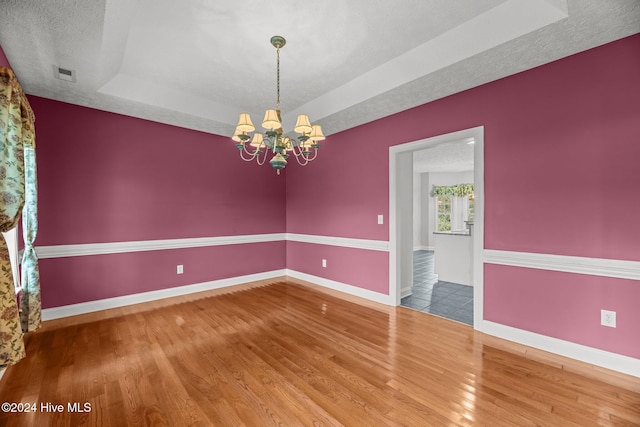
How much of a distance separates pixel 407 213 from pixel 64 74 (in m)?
4.59

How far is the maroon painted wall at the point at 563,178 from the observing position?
2205mm

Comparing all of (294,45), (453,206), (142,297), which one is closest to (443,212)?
(453,206)

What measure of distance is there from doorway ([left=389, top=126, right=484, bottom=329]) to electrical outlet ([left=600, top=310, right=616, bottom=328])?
3.02ft

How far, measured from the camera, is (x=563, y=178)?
2484 mm

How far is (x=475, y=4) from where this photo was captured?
2307 millimetres

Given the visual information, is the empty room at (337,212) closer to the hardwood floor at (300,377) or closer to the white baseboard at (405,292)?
the hardwood floor at (300,377)

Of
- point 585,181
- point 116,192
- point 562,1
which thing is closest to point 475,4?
point 562,1

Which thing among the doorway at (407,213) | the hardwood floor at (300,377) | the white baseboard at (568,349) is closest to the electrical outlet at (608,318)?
the white baseboard at (568,349)

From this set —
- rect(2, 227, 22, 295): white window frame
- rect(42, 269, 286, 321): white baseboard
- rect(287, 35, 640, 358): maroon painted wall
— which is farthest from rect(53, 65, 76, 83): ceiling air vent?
rect(287, 35, 640, 358): maroon painted wall

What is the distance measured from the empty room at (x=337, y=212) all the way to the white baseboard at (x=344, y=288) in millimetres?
44

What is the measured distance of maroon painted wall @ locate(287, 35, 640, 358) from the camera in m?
2.21

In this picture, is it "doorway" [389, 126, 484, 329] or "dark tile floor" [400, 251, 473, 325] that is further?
"dark tile floor" [400, 251, 473, 325]

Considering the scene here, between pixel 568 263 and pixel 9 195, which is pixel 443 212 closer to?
pixel 568 263

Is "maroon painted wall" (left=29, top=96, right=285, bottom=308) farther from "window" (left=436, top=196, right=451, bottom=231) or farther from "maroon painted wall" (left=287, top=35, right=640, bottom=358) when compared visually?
"window" (left=436, top=196, right=451, bottom=231)
